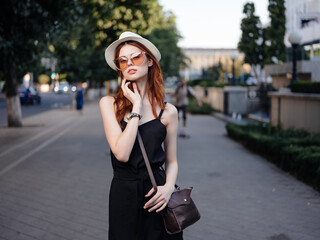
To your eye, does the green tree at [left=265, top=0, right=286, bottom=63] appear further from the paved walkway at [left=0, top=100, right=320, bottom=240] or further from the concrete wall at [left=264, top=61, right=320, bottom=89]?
the paved walkway at [left=0, top=100, right=320, bottom=240]

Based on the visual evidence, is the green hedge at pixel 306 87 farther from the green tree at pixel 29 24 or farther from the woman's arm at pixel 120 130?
the woman's arm at pixel 120 130

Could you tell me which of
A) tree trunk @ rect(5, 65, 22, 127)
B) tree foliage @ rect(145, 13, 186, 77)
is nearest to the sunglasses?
tree trunk @ rect(5, 65, 22, 127)

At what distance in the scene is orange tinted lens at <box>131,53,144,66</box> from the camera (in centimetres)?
253

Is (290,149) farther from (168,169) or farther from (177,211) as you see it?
(177,211)

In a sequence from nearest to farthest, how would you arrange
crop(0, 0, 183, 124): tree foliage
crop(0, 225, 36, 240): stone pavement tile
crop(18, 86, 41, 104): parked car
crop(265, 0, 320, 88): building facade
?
crop(0, 225, 36, 240): stone pavement tile, crop(0, 0, 183, 124): tree foliage, crop(265, 0, 320, 88): building facade, crop(18, 86, 41, 104): parked car

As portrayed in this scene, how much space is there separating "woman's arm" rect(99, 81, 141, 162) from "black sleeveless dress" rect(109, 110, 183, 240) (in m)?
0.08

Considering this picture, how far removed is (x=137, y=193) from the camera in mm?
2447

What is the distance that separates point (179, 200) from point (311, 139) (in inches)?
280

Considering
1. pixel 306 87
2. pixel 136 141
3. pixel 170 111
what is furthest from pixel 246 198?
pixel 306 87

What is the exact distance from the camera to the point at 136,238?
2467mm

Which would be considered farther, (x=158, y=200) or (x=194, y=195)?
(x=194, y=195)

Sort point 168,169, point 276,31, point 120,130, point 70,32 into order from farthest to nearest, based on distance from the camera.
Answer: point 276,31 → point 70,32 → point 168,169 → point 120,130

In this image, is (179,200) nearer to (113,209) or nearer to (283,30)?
(113,209)

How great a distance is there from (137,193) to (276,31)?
89.2 ft
